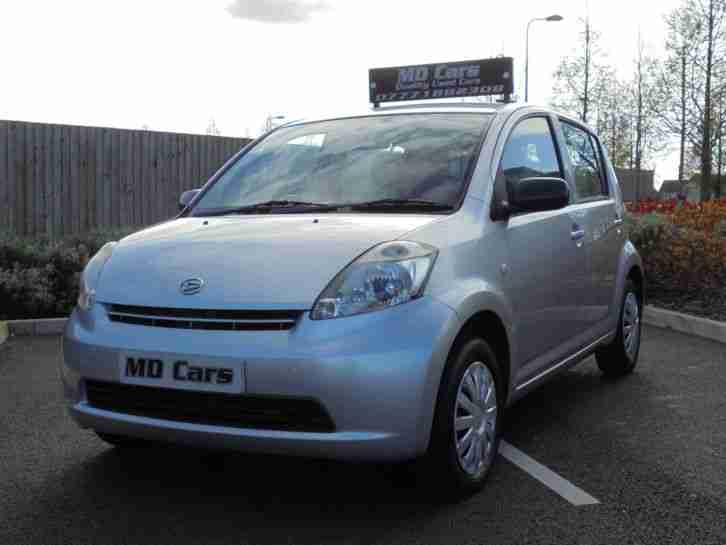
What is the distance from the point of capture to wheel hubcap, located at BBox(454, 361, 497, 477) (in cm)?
359

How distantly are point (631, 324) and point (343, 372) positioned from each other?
362cm

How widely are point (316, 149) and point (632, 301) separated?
2.76 m

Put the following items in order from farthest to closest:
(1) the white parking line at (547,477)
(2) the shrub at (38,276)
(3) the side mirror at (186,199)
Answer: (2) the shrub at (38,276), (3) the side mirror at (186,199), (1) the white parking line at (547,477)

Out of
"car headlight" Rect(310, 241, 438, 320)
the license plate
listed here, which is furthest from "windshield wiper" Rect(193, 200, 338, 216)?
the license plate

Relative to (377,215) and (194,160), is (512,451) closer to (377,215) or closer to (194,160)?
(377,215)

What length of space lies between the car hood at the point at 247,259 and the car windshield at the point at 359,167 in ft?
0.86

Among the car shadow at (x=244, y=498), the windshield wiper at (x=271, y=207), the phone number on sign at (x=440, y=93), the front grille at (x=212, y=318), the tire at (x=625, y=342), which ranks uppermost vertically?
the phone number on sign at (x=440, y=93)

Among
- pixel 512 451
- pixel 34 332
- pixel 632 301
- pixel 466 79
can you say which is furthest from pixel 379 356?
pixel 466 79

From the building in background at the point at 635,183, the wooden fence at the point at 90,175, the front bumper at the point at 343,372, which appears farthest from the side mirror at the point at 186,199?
the building in background at the point at 635,183

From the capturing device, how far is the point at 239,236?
3748 millimetres

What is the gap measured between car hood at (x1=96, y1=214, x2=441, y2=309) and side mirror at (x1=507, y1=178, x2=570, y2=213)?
553mm

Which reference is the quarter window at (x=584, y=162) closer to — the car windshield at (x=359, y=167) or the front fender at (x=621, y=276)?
the front fender at (x=621, y=276)

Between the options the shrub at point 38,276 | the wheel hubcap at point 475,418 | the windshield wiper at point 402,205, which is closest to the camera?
the wheel hubcap at point 475,418

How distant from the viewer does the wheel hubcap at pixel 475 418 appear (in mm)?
3591
